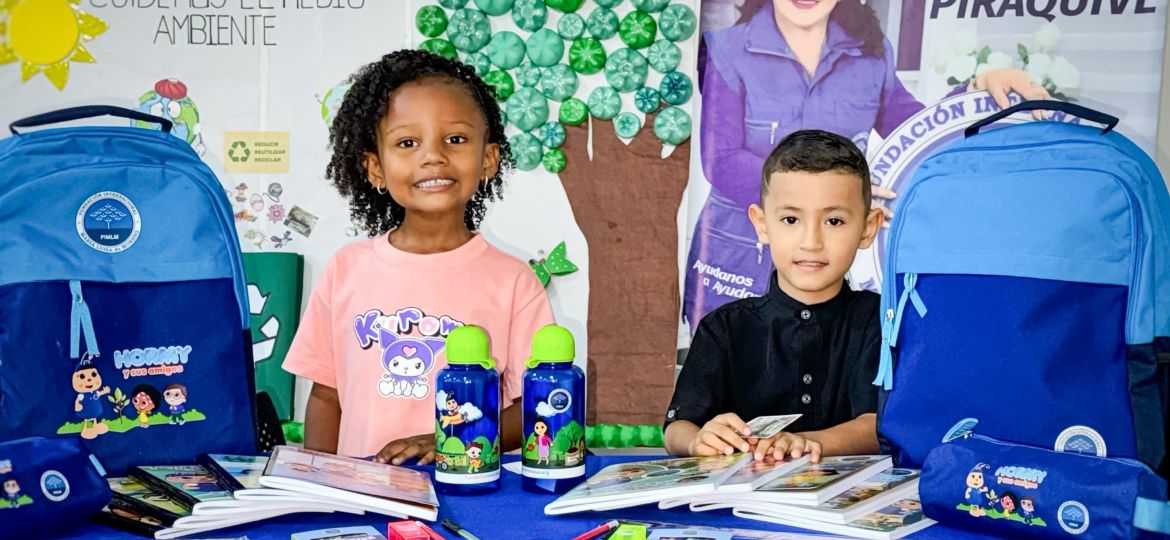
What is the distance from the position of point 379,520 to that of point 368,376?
60 cm

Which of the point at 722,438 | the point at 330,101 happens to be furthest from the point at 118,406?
the point at 330,101

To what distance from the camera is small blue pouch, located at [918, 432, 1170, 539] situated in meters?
0.89

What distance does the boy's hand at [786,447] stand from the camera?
120 cm

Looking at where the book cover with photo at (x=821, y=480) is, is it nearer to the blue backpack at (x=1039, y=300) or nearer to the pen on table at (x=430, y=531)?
the blue backpack at (x=1039, y=300)

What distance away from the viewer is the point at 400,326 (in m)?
1.61

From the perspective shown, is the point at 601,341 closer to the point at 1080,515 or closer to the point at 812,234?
the point at 812,234

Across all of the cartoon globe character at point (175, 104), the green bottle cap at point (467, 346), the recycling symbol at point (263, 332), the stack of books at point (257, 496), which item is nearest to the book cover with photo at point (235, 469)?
the stack of books at point (257, 496)

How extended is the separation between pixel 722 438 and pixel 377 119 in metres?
0.86

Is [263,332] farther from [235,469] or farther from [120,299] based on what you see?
[235,469]

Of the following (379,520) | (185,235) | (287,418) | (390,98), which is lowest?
(287,418)

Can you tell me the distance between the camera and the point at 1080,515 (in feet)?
3.01

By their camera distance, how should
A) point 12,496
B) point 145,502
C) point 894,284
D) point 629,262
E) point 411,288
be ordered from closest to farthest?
point 12,496, point 145,502, point 894,284, point 411,288, point 629,262

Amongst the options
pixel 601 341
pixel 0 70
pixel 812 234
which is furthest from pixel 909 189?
pixel 0 70

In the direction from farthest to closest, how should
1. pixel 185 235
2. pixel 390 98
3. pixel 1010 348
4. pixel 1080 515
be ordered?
pixel 390 98
pixel 185 235
pixel 1010 348
pixel 1080 515
